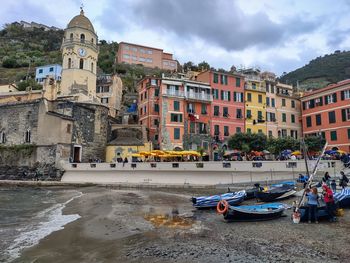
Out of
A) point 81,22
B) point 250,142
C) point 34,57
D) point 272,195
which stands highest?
point 34,57

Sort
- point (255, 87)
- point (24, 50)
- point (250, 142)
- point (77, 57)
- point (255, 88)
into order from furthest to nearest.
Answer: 1. point (24, 50)
2. point (77, 57)
3. point (255, 87)
4. point (255, 88)
5. point (250, 142)

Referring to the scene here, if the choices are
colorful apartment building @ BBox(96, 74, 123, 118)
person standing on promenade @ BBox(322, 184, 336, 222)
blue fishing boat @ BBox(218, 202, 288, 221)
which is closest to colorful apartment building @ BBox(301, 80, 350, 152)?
person standing on promenade @ BBox(322, 184, 336, 222)

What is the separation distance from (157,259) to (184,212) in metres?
8.40

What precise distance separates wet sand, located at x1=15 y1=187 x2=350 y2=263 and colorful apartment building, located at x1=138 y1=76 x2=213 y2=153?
84.3 ft

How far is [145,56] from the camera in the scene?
304 ft

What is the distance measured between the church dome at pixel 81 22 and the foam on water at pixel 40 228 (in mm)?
38766

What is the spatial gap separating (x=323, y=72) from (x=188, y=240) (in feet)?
359

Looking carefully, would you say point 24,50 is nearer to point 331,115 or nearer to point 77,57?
point 77,57

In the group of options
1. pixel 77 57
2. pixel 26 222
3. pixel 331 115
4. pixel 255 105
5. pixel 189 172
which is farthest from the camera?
pixel 77 57

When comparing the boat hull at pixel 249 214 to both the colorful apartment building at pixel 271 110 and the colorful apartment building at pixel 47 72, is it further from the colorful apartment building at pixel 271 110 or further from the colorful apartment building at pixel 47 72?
the colorful apartment building at pixel 47 72

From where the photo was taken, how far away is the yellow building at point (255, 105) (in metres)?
46.4

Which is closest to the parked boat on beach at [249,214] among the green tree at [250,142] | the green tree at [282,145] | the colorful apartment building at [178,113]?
the green tree at [250,142]

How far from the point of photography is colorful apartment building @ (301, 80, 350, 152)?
39.4 m

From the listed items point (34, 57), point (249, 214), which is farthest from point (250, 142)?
point (34, 57)
